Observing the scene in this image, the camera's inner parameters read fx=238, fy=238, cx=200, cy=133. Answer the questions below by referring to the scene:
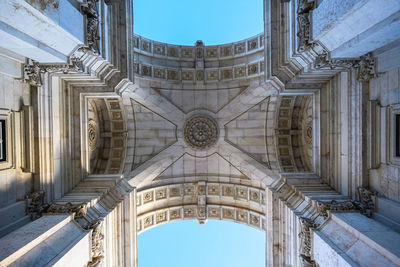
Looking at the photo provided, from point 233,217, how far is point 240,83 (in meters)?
9.24

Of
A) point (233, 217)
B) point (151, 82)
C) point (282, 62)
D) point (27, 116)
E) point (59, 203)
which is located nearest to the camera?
point (27, 116)

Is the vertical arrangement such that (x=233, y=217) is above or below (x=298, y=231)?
below

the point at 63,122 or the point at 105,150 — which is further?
the point at 105,150

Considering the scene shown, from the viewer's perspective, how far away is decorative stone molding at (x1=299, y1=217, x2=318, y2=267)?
8.39 m

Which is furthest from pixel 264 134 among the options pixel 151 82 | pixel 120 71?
pixel 120 71

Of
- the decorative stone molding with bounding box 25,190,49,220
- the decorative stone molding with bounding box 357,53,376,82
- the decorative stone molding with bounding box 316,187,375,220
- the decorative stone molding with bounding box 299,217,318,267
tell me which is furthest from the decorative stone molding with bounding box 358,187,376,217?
the decorative stone molding with bounding box 25,190,49,220

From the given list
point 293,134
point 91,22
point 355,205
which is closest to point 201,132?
point 293,134

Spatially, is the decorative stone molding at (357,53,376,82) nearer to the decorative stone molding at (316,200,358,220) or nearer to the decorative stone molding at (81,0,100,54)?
the decorative stone molding at (316,200,358,220)

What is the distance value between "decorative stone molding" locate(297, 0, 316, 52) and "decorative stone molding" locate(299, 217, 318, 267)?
6.11 m

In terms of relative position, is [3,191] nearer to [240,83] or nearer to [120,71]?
[120,71]

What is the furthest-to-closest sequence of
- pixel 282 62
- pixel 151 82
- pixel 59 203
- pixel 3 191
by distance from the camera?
pixel 151 82 < pixel 282 62 < pixel 59 203 < pixel 3 191

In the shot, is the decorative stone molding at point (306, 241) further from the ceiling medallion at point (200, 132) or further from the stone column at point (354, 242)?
the ceiling medallion at point (200, 132)

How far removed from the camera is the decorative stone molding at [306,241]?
8.39m

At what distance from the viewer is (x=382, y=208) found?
7836 millimetres
